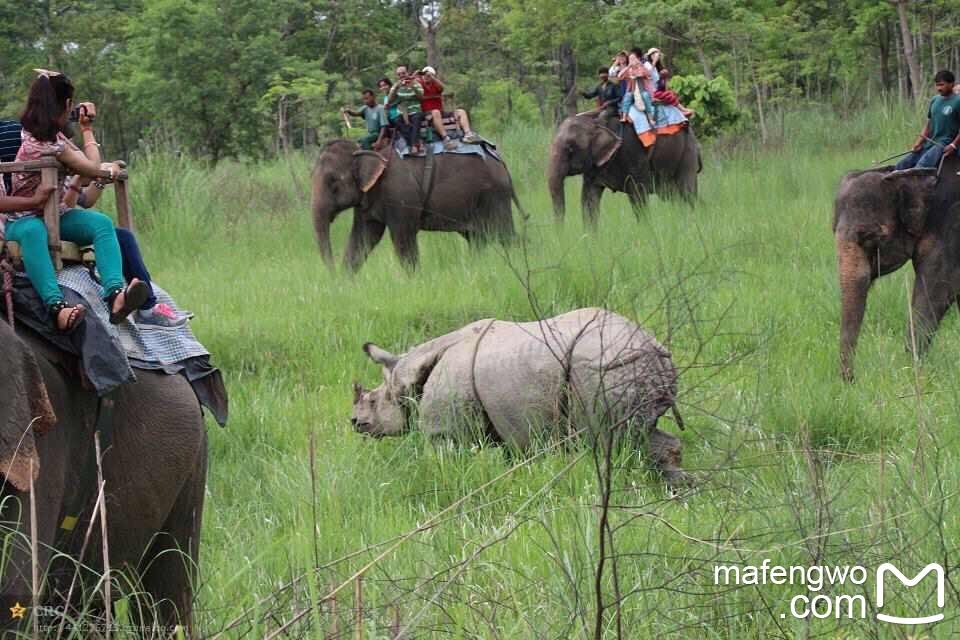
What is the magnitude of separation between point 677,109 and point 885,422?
1041cm

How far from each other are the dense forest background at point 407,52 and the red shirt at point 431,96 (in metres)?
5.05

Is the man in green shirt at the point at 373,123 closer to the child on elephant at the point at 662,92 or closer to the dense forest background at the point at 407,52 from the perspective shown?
the child on elephant at the point at 662,92

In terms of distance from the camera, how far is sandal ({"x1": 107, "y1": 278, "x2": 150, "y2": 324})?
4.11 m

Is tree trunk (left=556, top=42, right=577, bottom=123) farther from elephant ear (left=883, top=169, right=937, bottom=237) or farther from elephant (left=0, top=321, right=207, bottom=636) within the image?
elephant (left=0, top=321, right=207, bottom=636)

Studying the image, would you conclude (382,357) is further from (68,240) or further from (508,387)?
(68,240)

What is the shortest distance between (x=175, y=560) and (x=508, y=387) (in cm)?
244

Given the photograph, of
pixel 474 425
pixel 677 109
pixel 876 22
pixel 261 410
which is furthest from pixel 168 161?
pixel 876 22

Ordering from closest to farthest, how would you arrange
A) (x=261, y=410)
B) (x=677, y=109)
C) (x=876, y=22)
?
(x=261, y=410) → (x=677, y=109) → (x=876, y=22)

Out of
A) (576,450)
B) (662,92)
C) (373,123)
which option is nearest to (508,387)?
(576,450)

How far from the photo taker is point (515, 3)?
28.1m

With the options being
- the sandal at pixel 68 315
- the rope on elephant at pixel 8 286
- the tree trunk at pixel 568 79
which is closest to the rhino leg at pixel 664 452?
the sandal at pixel 68 315

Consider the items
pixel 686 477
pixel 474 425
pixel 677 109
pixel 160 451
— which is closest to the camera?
pixel 160 451

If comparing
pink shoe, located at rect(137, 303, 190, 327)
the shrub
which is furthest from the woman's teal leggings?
the shrub

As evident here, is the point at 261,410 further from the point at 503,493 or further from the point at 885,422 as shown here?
the point at 885,422
